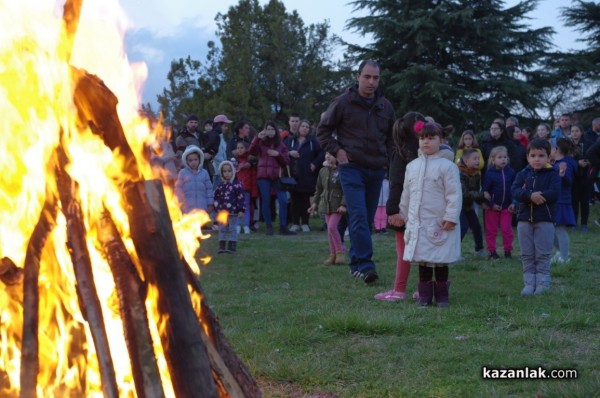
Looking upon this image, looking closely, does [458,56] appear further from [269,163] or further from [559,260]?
[559,260]

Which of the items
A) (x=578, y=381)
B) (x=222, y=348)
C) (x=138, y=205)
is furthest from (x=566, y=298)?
(x=138, y=205)

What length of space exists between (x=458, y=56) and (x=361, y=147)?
2312 cm

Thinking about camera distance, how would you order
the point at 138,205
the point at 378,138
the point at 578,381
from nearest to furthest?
the point at 138,205, the point at 578,381, the point at 378,138

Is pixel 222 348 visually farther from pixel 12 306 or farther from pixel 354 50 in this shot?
pixel 354 50

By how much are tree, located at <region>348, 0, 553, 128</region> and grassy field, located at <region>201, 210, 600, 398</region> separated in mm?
20151

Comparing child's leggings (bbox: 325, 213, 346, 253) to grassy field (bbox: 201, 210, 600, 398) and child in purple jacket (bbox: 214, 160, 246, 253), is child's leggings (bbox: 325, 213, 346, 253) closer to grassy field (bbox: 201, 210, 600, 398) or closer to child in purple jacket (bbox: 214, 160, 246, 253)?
grassy field (bbox: 201, 210, 600, 398)

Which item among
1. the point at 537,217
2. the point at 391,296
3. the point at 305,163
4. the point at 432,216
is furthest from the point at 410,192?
the point at 305,163

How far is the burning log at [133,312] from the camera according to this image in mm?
2904

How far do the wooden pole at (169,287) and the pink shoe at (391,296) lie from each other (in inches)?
172

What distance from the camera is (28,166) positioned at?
3.36m

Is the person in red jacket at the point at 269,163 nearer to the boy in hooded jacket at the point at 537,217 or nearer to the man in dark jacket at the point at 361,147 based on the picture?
the man in dark jacket at the point at 361,147

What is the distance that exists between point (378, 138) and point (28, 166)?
541 cm

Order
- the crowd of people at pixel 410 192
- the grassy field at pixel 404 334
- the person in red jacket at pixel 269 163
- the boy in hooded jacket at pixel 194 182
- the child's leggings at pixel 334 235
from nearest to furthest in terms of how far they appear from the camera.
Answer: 1. the grassy field at pixel 404 334
2. the crowd of people at pixel 410 192
3. the child's leggings at pixel 334 235
4. the boy in hooded jacket at pixel 194 182
5. the person in red jacket at pixel 269 163

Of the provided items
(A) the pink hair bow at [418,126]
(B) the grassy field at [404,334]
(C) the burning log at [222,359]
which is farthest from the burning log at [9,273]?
(A) the pink hair bow at [418,126]
